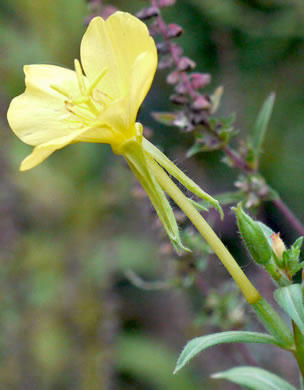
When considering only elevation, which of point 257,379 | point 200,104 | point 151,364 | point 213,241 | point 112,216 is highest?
point 200,104

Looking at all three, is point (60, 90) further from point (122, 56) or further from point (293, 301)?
point (293, 301)

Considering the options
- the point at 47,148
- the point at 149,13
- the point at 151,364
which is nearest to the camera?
the point at 47,148

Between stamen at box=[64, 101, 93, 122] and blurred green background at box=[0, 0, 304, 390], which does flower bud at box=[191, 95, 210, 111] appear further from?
blurred green background at box=[0, 0, 304, 390]

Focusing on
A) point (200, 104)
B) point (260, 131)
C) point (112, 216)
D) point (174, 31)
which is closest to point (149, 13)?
point (174, 31)

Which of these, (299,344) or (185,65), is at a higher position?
(185,65)

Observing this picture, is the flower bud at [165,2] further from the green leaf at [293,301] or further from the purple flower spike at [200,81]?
the green leaf at [293,301]

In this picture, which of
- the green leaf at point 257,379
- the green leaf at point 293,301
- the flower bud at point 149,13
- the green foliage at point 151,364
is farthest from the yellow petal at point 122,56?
the green foliage at point 151,364

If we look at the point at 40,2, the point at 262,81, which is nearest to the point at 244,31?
the point at 262,81
